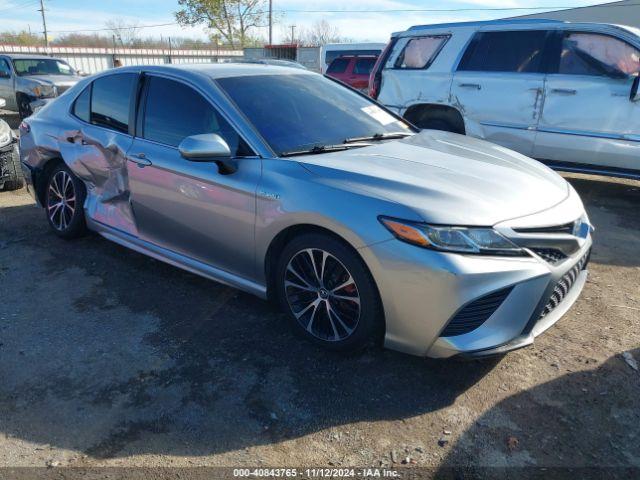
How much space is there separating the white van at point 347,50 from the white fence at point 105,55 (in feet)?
28.1

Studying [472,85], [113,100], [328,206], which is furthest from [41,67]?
[328,206]

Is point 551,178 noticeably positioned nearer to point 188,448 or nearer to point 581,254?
point 581,254

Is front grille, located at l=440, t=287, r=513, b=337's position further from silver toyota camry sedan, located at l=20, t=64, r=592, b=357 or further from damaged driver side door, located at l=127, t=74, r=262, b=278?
damaged driver side door, located at l=127, t=74, r=262, b=278

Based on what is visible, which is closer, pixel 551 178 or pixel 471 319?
pixel 471 319

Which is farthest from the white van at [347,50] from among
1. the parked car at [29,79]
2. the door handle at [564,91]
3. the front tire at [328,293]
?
the front tire at [328,293]

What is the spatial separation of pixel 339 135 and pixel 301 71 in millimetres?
971

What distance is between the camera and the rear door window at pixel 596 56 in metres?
5.63

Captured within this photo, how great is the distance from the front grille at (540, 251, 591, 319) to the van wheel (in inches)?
256

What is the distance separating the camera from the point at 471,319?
2.41m

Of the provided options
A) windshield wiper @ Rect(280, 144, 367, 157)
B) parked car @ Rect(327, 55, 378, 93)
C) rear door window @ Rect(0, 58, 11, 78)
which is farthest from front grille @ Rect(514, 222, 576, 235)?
rear door window @ Rect(0, 58, 11, 78)

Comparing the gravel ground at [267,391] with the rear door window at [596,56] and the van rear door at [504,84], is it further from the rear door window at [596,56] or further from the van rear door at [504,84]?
the rear door window at [596,56]

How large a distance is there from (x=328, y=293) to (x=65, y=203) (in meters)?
2.93

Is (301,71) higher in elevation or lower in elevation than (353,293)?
higher

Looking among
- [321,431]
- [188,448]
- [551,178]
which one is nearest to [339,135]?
[551,178]
